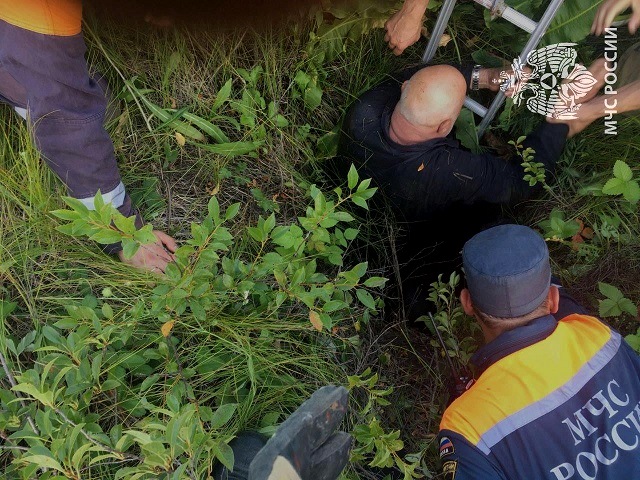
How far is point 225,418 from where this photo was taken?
4.45 ft

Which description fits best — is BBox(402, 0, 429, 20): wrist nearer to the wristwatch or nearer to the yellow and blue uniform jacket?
the wristwatch

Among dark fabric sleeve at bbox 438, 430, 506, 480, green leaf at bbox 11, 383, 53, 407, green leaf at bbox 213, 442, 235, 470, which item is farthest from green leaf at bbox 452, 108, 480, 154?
green leaf at bbox 11, 383, 53, 407

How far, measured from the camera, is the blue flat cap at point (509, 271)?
175 cm

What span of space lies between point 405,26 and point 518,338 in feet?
4.85

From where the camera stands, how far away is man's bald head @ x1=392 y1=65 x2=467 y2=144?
224 cm

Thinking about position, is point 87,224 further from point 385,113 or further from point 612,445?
point 612,445

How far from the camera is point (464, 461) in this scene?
5.44 feet

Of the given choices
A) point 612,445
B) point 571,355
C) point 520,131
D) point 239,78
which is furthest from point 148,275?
point 520,131

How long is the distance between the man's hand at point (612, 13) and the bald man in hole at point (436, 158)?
366 mm

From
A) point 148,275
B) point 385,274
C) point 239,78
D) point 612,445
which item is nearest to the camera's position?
point 612,445

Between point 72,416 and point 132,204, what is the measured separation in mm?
877

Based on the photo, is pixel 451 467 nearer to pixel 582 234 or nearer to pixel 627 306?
pixel 627 306

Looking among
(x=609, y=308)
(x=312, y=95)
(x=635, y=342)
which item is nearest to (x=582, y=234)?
(x=609, y=308)

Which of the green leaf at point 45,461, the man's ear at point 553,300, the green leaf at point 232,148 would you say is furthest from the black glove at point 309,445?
the green leaf at point 232,148
